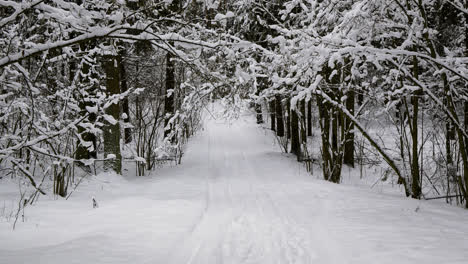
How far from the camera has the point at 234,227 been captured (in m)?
5.34

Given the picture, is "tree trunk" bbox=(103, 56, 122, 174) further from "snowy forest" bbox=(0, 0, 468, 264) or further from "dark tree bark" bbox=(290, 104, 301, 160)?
"dark tree bark" bbox=(290, 104, 301, 160)

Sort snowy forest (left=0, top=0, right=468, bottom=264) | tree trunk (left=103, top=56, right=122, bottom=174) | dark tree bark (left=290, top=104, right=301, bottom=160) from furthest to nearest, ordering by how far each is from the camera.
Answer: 1. dark tree bark (left=290, top=104, right=301, bottom=160)
2. tree trunk (left=103, top=56, right=122, bottom=174)
3. snowy forest (left=0, top=0, right=468, bottom=264)

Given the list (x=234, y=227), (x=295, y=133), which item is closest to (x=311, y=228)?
(x=234, y=227)

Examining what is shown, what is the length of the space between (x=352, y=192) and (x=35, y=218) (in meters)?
6.70

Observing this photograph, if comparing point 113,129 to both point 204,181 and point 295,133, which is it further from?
point 295,133

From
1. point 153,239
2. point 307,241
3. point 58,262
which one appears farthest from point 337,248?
point 58,262

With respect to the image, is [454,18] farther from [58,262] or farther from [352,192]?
[58,262]

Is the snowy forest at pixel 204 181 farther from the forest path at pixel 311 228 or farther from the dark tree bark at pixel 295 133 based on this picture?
the dark tree bark at pixel 295 133

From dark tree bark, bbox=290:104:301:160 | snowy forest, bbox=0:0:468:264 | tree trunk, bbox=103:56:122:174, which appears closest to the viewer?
snowy forest, bbox=0:0:468:264

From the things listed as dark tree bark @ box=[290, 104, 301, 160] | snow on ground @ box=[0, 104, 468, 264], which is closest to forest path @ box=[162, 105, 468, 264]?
snow on ground @ box=[0, 104, 468, 264]

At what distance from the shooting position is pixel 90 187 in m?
8.56

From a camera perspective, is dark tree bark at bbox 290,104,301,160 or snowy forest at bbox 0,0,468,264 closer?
snowy forest at bbox 0,0,468,264

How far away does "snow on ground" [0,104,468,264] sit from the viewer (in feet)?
13.3

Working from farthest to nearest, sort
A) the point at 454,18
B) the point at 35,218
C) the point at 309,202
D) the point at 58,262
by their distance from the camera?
1. the point at 454,18
2. the point at 309,202
3. the point at 35,218
4. the point at 58,262
